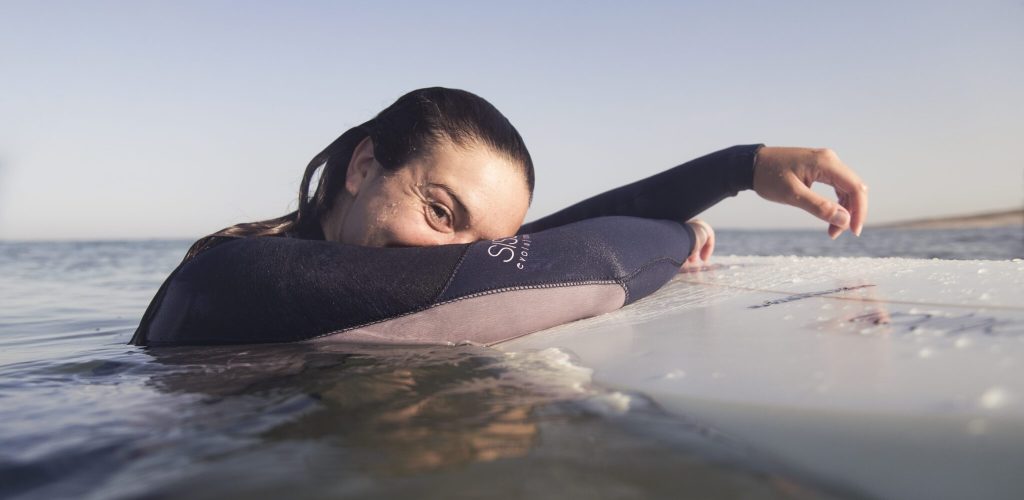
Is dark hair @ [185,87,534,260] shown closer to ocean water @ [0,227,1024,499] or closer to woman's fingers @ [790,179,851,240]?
ocean water @ [0,227,1024,499]

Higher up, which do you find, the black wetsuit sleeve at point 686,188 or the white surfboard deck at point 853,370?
the black wetsuit sleeve at point 686,188

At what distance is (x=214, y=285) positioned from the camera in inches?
64.9

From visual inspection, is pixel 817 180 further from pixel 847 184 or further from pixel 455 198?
pixel 455 198

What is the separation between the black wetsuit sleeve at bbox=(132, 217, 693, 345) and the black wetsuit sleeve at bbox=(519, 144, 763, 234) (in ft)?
2.18

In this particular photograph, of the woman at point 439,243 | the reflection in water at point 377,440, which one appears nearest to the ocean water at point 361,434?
the reflection in water at point 377,440

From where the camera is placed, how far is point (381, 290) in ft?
5.35

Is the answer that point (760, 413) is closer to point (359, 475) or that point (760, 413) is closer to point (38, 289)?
point (359, 475)

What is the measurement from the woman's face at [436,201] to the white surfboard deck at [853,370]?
407mm

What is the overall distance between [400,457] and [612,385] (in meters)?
0.48

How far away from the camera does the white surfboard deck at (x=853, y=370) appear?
837 millimetres

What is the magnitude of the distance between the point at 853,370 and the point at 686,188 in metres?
1.32

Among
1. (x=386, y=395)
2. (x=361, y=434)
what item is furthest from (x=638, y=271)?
(x=361, y=434)

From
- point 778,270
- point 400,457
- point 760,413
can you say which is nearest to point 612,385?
point 760,413

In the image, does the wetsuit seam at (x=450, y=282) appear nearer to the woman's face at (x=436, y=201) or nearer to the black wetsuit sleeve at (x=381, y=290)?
the black wetsuit sleeve at (x=381, y=290)
